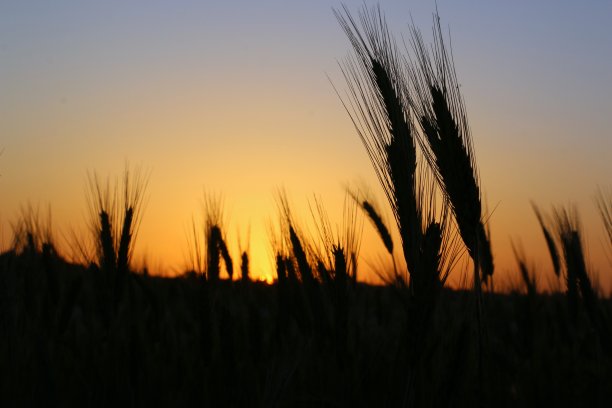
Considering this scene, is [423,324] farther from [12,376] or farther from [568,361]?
[568,361]

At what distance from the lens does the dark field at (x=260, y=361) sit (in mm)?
2482

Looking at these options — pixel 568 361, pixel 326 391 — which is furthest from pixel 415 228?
pixel 568 361

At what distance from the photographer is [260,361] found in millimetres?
3428

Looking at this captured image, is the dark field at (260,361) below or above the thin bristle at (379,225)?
below

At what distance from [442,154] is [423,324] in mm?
608

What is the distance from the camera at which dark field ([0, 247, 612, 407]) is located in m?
2.48

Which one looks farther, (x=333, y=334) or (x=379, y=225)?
(x=379, y=225)

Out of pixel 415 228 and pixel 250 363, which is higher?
pixel 415 228

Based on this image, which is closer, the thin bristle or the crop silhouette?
the crop silhouette

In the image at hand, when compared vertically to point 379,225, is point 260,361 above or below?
below

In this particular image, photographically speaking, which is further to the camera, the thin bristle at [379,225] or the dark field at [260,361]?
the thin bristle at [379,225]

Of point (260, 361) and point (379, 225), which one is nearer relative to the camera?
point (260, 361)

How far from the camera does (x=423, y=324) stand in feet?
6.50

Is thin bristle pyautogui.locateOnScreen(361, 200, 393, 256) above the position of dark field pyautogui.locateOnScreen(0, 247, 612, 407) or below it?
above
